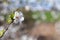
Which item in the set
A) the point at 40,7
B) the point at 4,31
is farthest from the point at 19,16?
the point at 40,7

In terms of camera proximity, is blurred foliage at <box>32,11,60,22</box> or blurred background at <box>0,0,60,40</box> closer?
blurred background at <box>0,0,60,40</box>

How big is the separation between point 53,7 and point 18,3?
0.34m

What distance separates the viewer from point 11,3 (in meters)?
1.65

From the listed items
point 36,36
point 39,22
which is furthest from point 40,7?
point 36,36

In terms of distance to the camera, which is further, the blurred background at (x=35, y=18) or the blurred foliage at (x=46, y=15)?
the blurred foliage at (x=46, y=15)

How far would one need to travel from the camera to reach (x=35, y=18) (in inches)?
62.1

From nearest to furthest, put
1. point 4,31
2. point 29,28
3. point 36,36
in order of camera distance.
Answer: point 4,31, point 36,36, point 29,28

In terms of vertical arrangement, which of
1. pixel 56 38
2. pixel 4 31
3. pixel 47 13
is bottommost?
pixel 56 38

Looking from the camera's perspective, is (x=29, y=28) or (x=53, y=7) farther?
(x=53, y=7)

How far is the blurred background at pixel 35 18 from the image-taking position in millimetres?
1388

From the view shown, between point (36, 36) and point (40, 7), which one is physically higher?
point (40, 7)

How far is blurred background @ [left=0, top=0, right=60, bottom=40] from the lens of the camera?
139cm

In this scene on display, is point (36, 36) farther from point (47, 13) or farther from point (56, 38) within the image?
point (47, 13)

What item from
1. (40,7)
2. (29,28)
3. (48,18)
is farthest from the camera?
(40,7)
